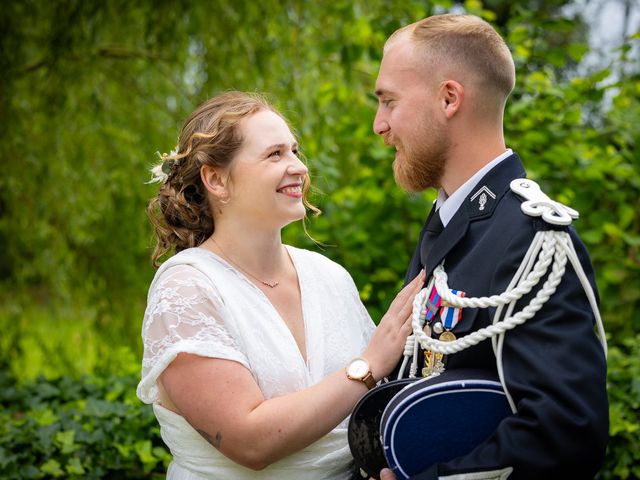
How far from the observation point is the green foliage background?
4.16 metres

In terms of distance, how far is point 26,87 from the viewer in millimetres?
4977

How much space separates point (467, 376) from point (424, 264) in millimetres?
423

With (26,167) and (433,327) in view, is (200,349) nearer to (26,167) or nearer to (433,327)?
(433,327)

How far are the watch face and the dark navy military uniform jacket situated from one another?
1.04 feet

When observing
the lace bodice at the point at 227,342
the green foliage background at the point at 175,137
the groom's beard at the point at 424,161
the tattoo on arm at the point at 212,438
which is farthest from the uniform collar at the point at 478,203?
the green foliage background at the point at 175,137

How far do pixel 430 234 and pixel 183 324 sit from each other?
0.69m

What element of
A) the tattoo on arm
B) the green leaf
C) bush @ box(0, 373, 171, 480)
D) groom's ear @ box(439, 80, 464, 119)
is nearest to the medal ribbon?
groom's ear @ box(439, 80, 464, 119)

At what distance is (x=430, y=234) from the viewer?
2.19 meters

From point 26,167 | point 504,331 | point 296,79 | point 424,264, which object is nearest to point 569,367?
point 504,331

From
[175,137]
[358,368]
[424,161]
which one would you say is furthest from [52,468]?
[175,137]

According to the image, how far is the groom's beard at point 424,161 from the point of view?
208 cm

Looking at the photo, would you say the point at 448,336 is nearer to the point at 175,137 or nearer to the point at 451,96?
the point at 451,96

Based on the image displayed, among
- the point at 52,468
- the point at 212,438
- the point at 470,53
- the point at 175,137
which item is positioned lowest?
the point at 52,468

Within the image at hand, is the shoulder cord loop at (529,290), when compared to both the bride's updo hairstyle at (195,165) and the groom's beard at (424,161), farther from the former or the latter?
the bride's updo hairstyle at (195,165)
